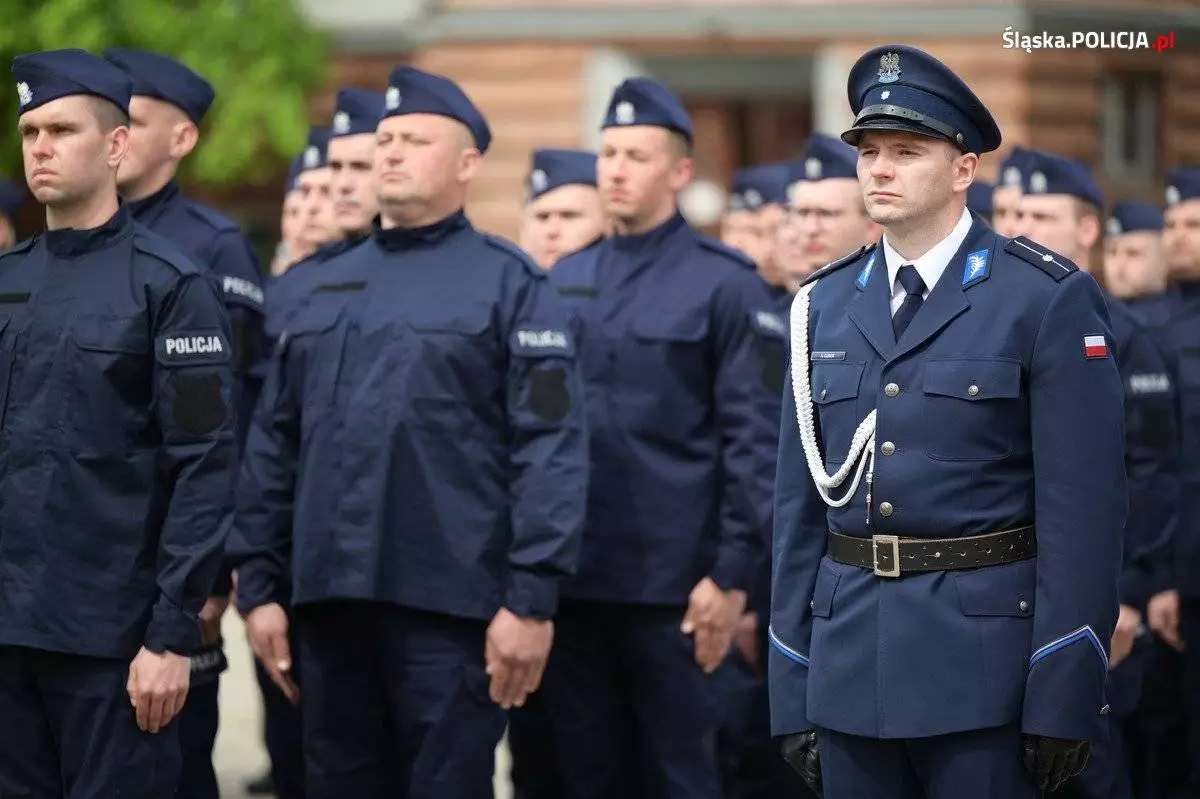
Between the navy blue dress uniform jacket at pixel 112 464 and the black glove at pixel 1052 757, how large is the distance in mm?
2128

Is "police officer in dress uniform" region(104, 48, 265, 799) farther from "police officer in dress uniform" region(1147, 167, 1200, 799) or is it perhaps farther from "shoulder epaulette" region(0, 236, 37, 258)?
"police officer in dress uniform" region(1147, 167, 1200, 799)

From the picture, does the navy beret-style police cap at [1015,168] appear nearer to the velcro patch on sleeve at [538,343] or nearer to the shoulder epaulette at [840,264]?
the velcro patch on sleeve at [538,343]

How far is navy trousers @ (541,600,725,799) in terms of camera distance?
6.95 metres

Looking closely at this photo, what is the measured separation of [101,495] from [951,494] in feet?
7.20

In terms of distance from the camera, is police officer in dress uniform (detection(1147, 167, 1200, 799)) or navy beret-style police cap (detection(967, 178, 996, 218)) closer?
police officer in dress uniform (detection(1147, 167, 1200, 799))

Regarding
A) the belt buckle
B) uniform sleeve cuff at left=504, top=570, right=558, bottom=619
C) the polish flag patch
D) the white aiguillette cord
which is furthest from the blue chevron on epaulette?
uniform sleeve cuff at left=504, top=570, right=558, bottom=619

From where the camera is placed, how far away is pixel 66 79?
5785 millimetres

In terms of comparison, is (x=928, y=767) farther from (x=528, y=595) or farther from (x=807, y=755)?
(x=528, y=595)

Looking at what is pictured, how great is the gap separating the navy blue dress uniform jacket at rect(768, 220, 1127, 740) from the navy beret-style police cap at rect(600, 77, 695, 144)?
106 inches

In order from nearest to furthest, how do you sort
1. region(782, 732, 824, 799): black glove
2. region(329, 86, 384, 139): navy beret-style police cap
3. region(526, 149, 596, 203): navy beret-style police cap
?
region(782, 732, 824, 799): black glove, region(329, 86, 384, 139): navy beret-style police cap, region(526, 149, 596, 203): navy beret-style police cap

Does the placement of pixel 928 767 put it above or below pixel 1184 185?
below

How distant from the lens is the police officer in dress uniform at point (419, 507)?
6.02 meters

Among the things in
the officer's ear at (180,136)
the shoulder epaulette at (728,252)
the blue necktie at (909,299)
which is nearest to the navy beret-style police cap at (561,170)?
the shoulder epaulette at (728,252)

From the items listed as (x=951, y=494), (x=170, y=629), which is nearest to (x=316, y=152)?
(x=170, y=629)
